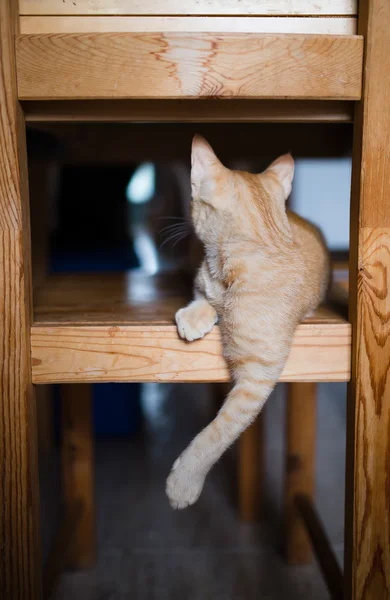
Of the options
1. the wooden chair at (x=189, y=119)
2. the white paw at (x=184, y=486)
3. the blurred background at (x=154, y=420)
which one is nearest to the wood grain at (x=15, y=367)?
the wooden chair at (x=189, y=119)

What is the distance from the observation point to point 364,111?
0.82 metres

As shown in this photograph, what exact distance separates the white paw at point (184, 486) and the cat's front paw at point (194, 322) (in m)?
0.20

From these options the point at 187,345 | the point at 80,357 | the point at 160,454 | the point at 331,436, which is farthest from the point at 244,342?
the point at 331,436

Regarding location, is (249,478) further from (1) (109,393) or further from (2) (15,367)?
(2) (15,367)

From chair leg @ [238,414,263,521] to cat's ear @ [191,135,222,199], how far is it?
902 mm

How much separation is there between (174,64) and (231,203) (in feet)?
0.77

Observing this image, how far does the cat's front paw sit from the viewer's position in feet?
2.85

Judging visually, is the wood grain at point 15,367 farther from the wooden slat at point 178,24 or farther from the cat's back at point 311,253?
the cat's back at point 311,253

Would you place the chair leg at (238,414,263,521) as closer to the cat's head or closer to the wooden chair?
the wooden chair

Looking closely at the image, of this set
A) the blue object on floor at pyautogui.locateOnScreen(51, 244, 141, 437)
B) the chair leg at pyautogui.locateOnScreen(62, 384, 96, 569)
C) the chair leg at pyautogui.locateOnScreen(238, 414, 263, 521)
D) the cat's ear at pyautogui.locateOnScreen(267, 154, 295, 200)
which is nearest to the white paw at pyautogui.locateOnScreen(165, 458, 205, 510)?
the cat's ear at pyautogui.locateOnScreen(267, 154, 295, 200)

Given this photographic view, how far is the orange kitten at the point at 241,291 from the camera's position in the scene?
0.88 metres

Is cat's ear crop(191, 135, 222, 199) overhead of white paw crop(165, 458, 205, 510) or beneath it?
overhead

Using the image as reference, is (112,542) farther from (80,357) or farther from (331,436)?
(331,436)

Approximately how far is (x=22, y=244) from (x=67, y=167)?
5.76ft
